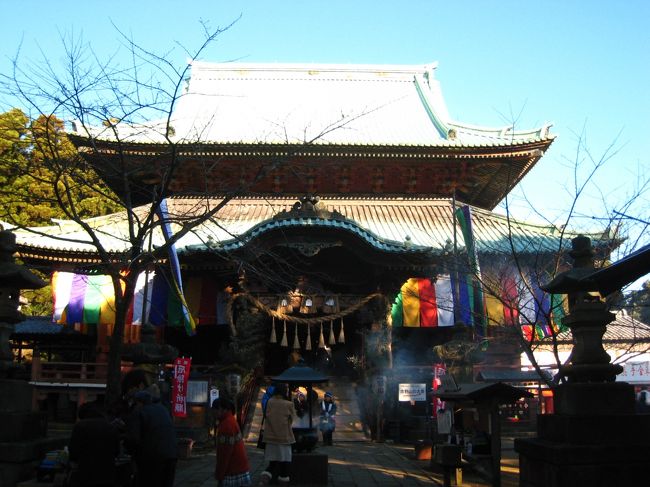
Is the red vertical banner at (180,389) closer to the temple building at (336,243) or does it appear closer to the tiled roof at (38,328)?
the temple building at (336,243)

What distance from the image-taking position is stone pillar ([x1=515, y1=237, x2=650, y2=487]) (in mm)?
6117

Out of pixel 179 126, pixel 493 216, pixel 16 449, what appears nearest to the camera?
pixel 16 449

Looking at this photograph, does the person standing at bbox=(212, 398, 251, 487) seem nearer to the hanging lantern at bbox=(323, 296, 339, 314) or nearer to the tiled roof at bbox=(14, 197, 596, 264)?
the tiled roof at bbox=(14, 197, 596, 264)

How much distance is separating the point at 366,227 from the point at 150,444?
15586 mm

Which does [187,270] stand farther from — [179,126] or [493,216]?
[493,216]

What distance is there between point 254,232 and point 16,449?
11047 millimetres

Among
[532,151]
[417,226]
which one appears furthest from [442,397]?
[532,151]

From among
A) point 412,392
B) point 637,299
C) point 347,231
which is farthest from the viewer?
point 347,231

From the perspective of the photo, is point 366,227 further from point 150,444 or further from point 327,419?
point 150,444

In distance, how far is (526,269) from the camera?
18266 mm

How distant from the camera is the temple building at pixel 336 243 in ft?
59.8

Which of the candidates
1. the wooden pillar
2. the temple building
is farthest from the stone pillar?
the temple building

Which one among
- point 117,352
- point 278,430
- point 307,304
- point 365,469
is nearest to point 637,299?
point 365,469

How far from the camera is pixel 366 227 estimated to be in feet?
71.2
